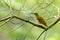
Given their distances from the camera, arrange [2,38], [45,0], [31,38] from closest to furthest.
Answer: [45,0] → [31,38] → [2,38]

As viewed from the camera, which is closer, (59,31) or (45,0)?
(45,0)

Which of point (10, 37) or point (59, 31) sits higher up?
point (59, 31)

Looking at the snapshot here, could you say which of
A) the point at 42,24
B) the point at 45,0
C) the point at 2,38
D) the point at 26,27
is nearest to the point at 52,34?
the point at 26,27

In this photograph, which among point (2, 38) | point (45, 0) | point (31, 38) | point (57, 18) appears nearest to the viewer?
point (57, 18)

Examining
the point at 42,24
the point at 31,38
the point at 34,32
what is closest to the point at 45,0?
the point at 42,24

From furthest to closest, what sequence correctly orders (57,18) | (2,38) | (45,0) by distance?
(2,38)
(45,0)
(57,18)

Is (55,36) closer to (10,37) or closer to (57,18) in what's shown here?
(10,37)

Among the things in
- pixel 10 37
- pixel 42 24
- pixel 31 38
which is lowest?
pixel 10 37

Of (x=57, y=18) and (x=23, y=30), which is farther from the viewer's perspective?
(x=23, y=30)

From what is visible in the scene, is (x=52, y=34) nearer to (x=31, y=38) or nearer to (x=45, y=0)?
(x=31, y=38)

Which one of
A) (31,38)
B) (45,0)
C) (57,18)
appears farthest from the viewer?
(31,38)
